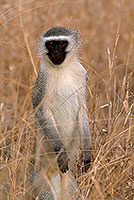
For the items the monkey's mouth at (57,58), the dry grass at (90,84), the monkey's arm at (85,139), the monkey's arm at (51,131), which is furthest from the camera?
the monkey's arm at (85,139)

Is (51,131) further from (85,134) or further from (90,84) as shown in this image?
(90,84)

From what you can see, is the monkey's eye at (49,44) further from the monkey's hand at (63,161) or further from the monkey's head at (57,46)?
the monkey's hand at (63,161)

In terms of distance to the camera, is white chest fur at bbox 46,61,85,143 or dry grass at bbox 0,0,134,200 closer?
dry grass at bbox 0,0,134,200

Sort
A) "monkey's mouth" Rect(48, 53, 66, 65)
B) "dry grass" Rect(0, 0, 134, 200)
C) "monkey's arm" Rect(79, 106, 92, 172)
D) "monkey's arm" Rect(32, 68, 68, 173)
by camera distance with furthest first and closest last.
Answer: "monkey's arm" Rect(79, 106, 92, 172)
"monkey's arm" Rect(32, 68, 68, 173)
"monkey's mouth" Rect(48, 53, 66, 65)
"dry grass" Rect(0, 0, 134, 200)

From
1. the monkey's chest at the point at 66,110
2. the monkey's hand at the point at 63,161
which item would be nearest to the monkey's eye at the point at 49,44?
the monkey's chest at the point at 66,110

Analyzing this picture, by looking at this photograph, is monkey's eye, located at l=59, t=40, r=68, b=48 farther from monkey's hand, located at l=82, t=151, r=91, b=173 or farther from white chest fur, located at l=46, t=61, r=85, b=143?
monkey's hand, located at l=82, t=151, r=91, b=173

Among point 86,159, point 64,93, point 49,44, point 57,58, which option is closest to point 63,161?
point 86,159

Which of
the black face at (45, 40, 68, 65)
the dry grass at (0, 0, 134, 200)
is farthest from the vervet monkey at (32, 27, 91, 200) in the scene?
the dry grass at (0, 0, 134, 200)

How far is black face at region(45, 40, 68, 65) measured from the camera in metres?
3.26

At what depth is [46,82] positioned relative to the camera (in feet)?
11.2

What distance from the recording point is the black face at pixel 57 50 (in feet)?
10.7

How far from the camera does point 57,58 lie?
10.7 ft

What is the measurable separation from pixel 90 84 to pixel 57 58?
752 millimetres

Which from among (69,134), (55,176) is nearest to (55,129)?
(69,134)
